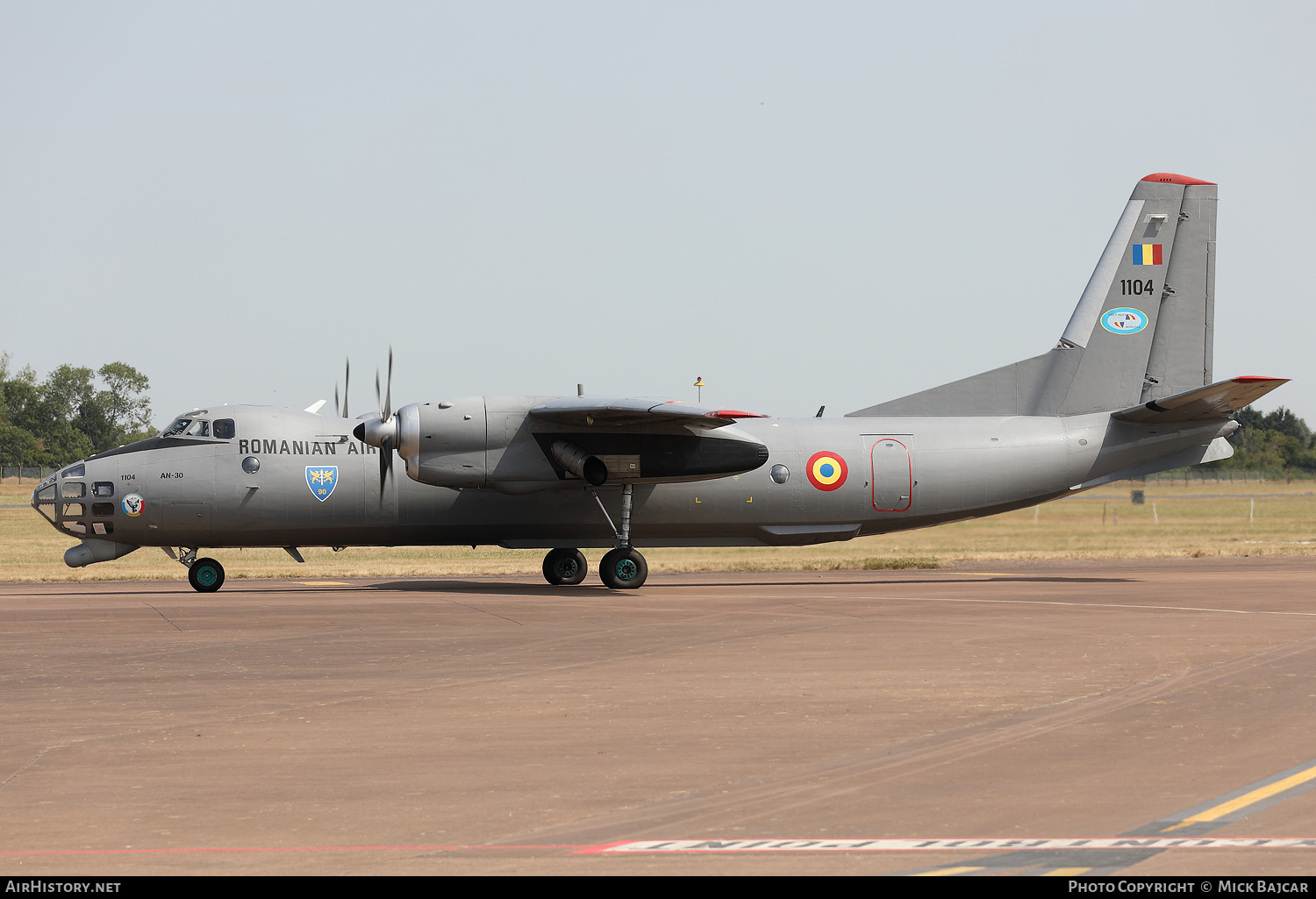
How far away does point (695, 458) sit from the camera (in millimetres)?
24047

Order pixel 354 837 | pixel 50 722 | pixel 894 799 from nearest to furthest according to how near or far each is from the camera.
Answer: pixel 354 837 < pixel 894 799 < pixel 50 722

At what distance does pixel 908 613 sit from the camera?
1831cm

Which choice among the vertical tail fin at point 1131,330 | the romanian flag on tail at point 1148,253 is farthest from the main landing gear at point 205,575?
the romanian flag on tail at point 1148,253

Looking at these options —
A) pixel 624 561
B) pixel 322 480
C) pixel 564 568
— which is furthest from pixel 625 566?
pixel 322 480

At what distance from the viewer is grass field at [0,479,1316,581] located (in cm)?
3161

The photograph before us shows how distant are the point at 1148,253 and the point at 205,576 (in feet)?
70.6

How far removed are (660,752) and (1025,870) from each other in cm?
338

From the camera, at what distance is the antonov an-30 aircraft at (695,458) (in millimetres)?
22922

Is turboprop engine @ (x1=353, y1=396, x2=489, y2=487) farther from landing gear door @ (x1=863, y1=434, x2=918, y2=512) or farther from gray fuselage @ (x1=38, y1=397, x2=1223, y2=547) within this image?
landing gear door @ (x1=863, y1=434, x2=918, y2=512)

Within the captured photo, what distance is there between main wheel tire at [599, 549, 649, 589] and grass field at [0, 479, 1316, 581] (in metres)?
7.31

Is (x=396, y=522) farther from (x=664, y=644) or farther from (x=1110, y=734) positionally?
(x=1110, y=734)

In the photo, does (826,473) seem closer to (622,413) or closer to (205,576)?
(622,413)

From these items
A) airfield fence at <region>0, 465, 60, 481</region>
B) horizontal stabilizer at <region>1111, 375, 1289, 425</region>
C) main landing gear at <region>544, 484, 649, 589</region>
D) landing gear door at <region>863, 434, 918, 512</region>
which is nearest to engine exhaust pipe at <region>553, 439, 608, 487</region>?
main landing gear at <region>544, 484, 649, 589</region>

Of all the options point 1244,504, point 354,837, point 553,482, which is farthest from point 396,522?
point 1244,504
